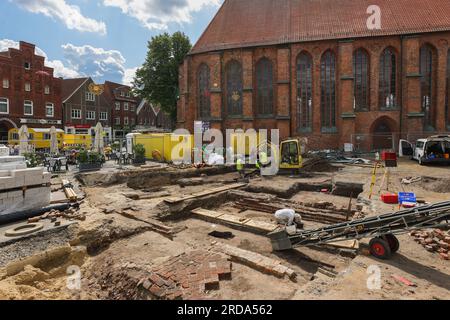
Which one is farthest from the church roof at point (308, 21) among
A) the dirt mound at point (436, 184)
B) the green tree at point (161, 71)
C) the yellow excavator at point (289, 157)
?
the dirt mound at point (436, 184)

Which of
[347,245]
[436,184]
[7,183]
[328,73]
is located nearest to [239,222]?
[347,245]

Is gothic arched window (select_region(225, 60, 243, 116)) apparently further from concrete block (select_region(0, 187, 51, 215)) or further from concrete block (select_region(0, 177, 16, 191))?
concrete block (select_region(0, 177, 16, 191))

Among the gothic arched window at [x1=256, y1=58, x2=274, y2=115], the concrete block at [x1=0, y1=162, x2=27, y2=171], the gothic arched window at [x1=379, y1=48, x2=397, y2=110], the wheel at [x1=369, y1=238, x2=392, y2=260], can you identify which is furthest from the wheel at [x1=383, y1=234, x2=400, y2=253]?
the gothic arched window at [x1=379, y1=48, x2=397, y2=110]

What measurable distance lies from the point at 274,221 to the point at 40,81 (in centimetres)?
3869

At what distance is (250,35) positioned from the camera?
94.6 ft

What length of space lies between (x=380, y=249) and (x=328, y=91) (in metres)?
24.2

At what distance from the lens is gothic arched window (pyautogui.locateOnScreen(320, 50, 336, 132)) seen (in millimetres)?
26531

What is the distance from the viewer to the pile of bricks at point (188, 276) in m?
4.54

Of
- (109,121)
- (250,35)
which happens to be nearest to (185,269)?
(250,35)

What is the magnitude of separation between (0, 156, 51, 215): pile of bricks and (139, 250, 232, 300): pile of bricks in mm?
5563

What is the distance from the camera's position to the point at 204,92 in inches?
1197

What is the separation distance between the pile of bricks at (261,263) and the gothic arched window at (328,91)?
23.1 m

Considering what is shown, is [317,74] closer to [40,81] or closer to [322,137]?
[322,137]

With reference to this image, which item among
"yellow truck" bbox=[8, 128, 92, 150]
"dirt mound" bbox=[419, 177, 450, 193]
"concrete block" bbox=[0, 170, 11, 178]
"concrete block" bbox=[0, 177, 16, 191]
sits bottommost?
"dirt mound" bbox=[419, 177, 450, 193]
